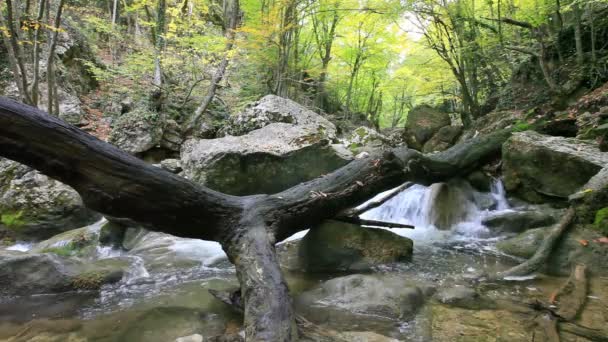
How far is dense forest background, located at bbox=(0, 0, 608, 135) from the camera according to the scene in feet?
27.3

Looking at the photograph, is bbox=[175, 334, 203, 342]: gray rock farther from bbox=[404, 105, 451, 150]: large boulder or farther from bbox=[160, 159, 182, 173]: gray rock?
bbox=[404, 105, 451, 150]: large boulder

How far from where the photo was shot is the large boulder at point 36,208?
734 centimetres

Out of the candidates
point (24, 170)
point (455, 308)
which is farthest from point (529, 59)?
point (24, 170)

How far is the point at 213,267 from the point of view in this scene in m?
5.43

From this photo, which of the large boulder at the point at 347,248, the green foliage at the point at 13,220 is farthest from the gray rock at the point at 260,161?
the green foliage at the point at 13,220

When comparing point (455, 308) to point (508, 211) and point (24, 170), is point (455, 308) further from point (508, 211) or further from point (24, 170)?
point (24, 170)

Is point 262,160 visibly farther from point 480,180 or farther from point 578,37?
point 578,37

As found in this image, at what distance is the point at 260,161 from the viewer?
24.5ft

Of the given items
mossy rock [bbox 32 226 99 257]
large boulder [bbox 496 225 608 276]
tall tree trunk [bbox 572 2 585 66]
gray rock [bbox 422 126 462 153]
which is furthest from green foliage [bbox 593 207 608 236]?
mossy rock [bbox 32 226 99 257]

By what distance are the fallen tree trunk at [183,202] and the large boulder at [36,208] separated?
541cm

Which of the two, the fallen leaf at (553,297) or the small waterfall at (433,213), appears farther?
the small waterfall at (433,213)

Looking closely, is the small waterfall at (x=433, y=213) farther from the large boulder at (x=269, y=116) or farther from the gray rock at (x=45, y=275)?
the gray rock at (x=45, y=275)

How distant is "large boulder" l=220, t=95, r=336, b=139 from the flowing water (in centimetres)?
420

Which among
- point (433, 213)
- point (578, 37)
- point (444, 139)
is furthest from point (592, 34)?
point (433, 213)
